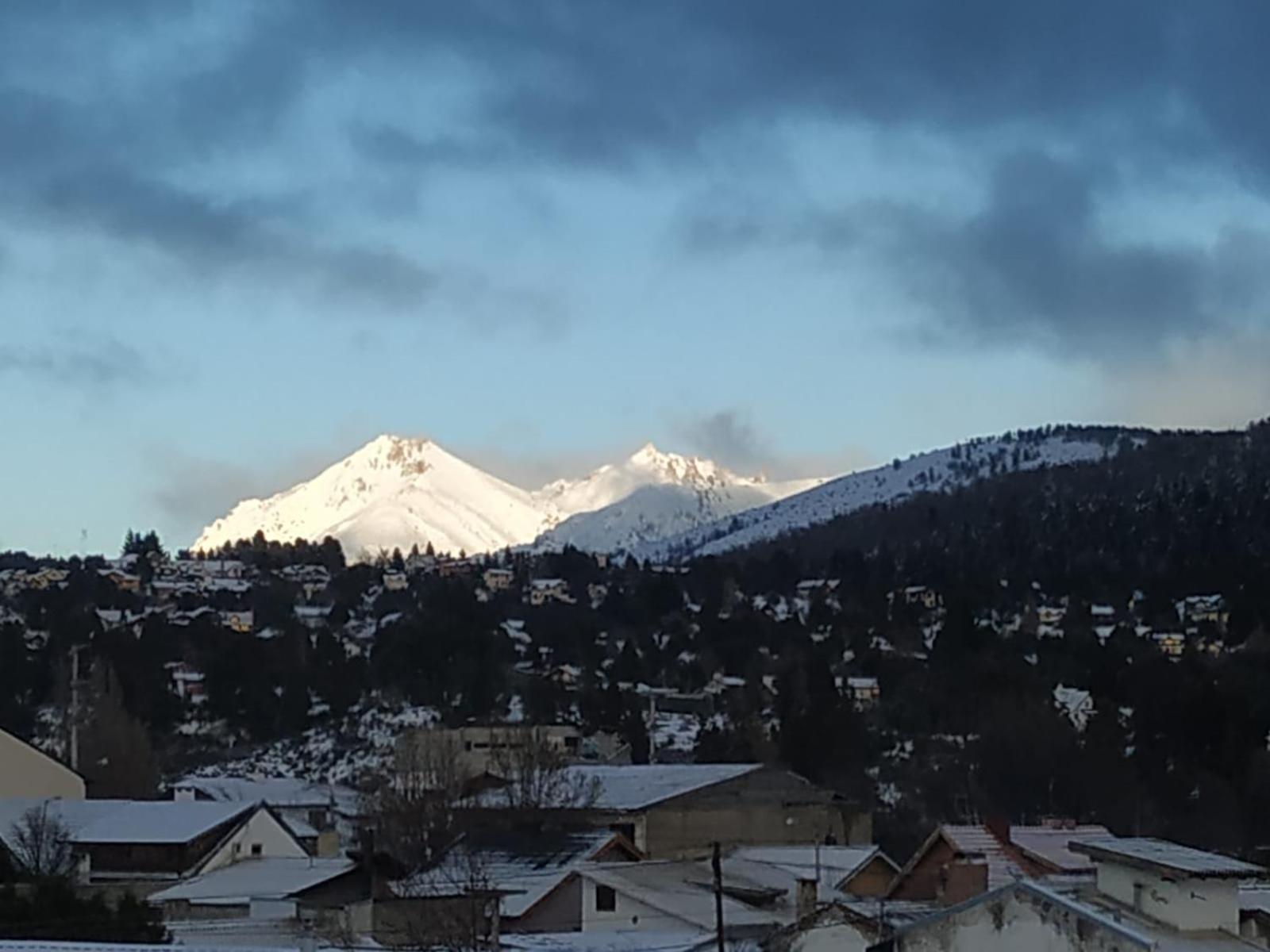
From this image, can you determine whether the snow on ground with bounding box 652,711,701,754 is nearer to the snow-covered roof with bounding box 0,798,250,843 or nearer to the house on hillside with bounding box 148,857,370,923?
the snow-covered roof with bounding box 0,798,250,843

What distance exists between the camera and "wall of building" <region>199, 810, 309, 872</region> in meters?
48.9

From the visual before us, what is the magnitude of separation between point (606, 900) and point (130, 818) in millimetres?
22129

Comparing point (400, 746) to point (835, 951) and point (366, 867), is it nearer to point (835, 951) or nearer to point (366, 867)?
point (366, 867)

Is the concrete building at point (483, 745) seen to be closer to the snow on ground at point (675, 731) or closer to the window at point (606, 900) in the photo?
the snow on ground at point (675, 731)

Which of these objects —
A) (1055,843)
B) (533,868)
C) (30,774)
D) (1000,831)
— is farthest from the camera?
(30,774)

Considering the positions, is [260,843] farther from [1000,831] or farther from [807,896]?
[807,896]

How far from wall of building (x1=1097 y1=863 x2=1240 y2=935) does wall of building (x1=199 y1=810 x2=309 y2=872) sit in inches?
1280

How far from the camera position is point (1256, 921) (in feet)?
63.6

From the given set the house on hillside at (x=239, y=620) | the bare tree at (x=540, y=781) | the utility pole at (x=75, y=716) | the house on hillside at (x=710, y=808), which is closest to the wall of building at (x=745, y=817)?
the house on hillside at (x=710, y=808)

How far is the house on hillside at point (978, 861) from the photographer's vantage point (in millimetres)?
30406

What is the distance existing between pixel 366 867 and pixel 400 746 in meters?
30.2

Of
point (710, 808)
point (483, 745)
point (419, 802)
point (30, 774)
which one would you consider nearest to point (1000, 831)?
point (710, 808)

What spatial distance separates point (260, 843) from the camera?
165 feet

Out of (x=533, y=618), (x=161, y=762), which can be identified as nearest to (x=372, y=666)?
(x=161, y=762)
